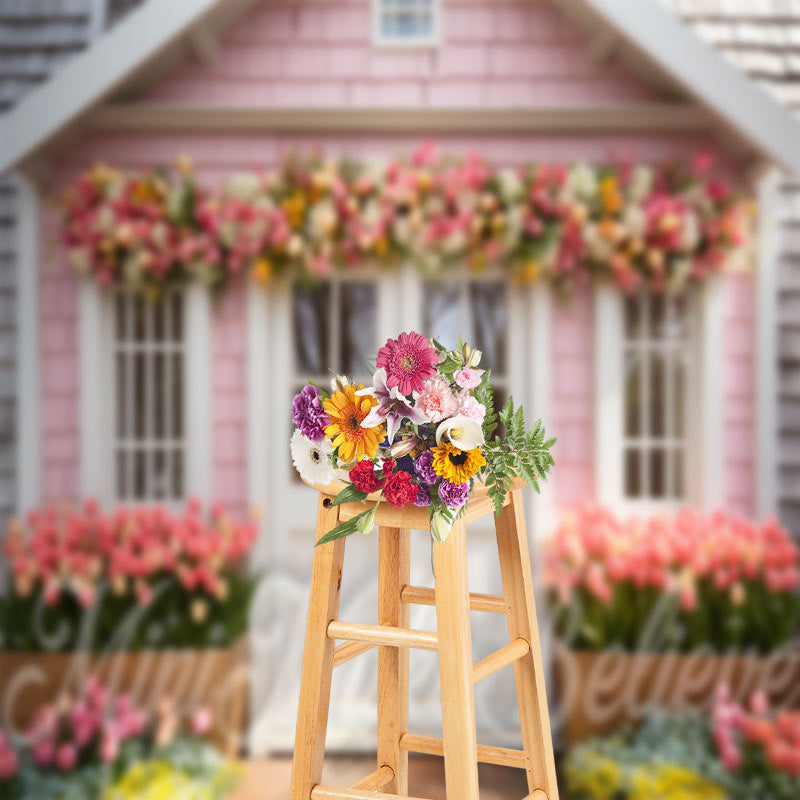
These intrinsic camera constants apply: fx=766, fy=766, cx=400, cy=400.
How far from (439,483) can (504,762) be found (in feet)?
1.63

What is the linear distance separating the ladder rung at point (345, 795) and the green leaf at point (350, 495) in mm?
405

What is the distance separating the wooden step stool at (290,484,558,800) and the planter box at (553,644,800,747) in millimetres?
1626

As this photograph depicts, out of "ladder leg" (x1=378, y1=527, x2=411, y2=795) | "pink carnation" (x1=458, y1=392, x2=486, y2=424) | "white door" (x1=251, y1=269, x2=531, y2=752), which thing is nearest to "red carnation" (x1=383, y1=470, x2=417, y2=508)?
"pink carnation" (x1=458, y1=392, x2=486, y2=424)

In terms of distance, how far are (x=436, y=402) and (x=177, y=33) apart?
2.21 metres

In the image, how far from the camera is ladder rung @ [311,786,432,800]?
1.06 metres

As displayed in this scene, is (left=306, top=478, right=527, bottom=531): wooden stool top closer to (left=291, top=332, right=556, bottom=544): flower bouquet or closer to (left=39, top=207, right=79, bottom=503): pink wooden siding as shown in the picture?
(left=291, top=332, right=556, bottom=544): flower bouquet

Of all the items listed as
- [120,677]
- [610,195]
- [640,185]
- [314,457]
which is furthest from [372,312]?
[314,457]

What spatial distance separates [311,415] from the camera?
3.45ft

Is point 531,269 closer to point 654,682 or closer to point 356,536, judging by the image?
point 356,536

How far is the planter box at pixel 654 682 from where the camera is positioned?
2.71 m

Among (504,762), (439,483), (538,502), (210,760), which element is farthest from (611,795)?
(439,483)

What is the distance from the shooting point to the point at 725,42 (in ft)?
10.0

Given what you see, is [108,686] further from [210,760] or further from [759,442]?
[759,442]

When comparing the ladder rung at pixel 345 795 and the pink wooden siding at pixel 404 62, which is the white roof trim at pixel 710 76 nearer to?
the pink wooden siding at pixel 404 62
